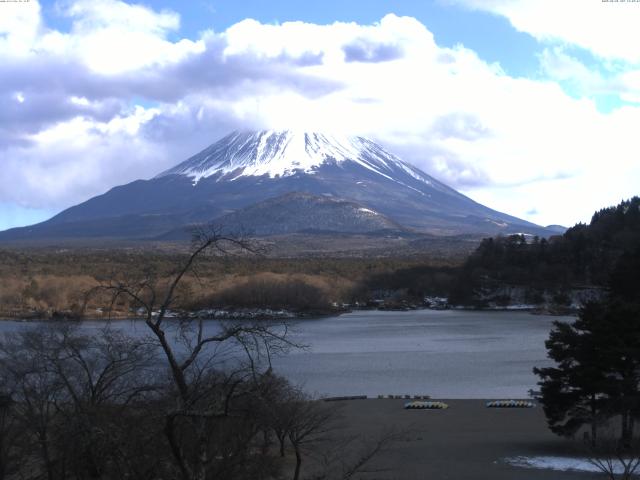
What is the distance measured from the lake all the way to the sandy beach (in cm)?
394

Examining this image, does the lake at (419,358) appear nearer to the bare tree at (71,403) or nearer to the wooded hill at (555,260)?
the bare tree at (71,403)

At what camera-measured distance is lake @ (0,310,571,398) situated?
28953mm

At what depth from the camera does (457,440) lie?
19.0 m

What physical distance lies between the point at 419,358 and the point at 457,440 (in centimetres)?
1882

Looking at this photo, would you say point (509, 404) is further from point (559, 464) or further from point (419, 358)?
point (419, 358)

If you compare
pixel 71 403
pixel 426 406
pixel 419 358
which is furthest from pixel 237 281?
pixel 71 403

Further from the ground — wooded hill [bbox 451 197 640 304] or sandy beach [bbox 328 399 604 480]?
wooded hill [bbox 451 197 640 304]

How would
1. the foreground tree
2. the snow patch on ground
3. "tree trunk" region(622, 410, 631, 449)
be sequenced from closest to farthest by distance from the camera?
the snow patch on ground → "tree trunk" region(622, 410, 631, 449) → the foreground tree

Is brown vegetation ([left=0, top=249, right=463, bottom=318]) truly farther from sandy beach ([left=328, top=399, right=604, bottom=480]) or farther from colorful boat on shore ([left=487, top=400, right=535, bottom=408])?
sandy beach ([left=328, top=399, right=604, bottom=480])

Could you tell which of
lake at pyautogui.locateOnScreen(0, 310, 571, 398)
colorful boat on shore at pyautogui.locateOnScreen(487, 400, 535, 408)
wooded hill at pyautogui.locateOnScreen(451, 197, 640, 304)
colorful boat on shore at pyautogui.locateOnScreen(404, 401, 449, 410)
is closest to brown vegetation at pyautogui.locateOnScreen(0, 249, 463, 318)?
wooded hill at pyautogui.locateOnScreen(451, 197, 640, 304)

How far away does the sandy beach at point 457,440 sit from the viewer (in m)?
15.4

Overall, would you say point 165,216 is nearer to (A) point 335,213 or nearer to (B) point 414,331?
(A) point 335,213

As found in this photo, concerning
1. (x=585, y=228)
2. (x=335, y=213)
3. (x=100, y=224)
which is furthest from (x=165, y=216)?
(x=585, y=228)

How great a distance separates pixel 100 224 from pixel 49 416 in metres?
177
